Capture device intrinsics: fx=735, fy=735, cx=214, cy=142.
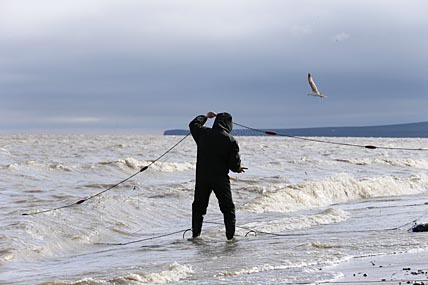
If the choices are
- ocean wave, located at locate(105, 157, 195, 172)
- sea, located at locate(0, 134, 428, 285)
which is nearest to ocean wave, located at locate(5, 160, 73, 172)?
sea, located at locate(0, 134, 428, 285)

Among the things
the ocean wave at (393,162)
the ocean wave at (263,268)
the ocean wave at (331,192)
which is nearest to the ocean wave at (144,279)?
the ocean wave at (263,268)

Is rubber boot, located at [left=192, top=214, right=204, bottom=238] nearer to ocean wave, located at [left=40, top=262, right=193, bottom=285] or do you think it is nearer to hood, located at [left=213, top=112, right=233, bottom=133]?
hood, located at [left=213, top=112, right=233, bottom=133]

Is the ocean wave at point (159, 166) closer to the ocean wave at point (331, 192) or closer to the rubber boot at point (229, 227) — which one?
the ocean wave at point (331, 192)

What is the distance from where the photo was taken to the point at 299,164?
32.6 meters

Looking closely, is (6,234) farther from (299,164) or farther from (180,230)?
(299,164)

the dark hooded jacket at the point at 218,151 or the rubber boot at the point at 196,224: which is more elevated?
the dark hooded jacket at the point at 218,151

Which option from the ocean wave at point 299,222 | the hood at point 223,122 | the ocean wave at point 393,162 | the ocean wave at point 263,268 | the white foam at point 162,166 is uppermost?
the hood at point 223,122

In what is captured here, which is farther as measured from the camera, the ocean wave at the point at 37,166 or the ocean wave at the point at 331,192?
the ocean wave at the point at 37,166

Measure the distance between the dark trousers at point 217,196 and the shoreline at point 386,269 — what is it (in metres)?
2.60

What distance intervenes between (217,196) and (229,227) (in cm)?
52

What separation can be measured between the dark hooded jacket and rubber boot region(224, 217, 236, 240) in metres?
0.74

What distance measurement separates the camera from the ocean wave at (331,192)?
1787 cm

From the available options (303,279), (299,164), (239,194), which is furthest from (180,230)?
(299,164)

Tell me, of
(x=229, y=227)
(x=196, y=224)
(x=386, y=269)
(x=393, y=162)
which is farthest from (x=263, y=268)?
(x=393, y=162)
